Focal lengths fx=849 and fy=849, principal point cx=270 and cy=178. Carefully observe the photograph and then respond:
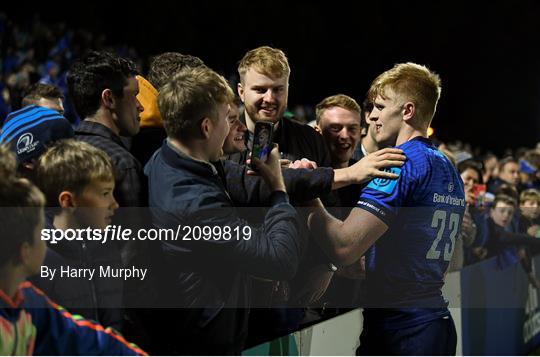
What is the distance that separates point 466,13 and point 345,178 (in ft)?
80.5

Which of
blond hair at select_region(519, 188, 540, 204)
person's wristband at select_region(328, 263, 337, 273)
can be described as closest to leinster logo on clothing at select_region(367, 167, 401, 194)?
person's wristband at select_region(328, 263, 337, 273)

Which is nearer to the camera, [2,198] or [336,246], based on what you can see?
[2,198]

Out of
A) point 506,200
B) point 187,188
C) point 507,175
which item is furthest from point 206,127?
point 507,175

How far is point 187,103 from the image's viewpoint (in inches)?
111

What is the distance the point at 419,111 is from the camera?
339cm

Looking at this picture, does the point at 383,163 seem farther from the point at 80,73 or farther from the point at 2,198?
the point at 2,198

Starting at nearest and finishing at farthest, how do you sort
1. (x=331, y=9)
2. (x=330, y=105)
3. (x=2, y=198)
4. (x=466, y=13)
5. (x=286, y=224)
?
(x=2, y=198), (x=286, y=224), (x=330, y=105), (x=331, y=9), (x=466, y=13)

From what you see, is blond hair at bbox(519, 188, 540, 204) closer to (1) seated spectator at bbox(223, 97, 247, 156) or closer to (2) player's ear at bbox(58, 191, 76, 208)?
(1) seated spectator at bbox(223, 97, 247, 156)

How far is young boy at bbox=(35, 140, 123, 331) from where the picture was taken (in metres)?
2.65

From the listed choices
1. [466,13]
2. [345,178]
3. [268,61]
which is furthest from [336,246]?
[466,13]

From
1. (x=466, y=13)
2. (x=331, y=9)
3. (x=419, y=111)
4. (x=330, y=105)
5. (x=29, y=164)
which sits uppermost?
(x=466, y=13)

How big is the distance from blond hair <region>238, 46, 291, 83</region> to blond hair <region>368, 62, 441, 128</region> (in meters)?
0.71

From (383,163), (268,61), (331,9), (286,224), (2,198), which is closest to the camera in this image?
(2,198)

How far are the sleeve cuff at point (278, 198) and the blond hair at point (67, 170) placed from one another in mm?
592
